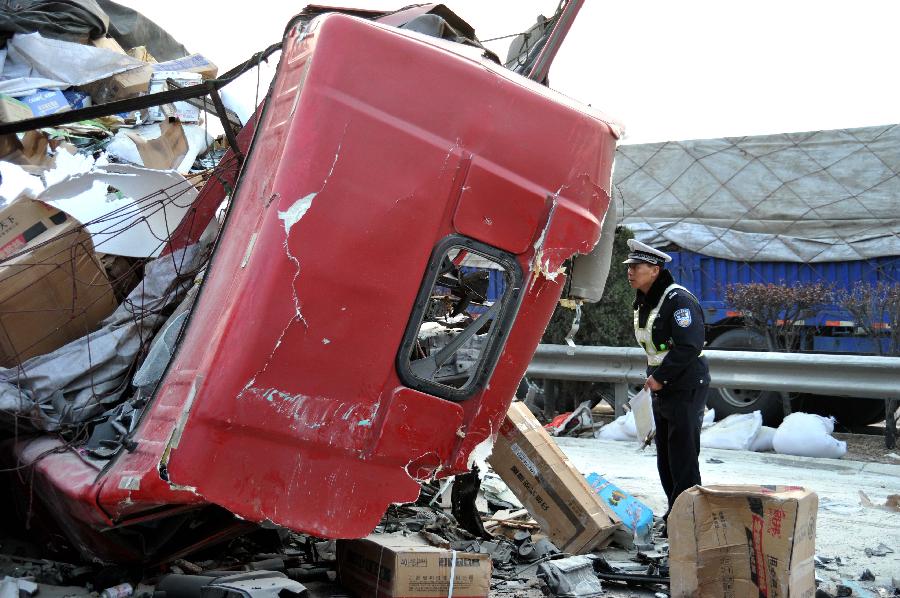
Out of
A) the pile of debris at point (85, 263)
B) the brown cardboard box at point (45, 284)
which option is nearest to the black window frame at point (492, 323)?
the pile of debris at point (85, 263)

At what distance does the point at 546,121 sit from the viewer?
3068mm

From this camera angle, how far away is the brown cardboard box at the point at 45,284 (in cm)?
378

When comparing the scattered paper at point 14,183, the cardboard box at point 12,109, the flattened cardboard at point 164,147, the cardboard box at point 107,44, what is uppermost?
the cardboard box at point 107,44

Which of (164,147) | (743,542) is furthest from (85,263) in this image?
(743,542)

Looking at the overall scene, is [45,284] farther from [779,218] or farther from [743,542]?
[779,218]

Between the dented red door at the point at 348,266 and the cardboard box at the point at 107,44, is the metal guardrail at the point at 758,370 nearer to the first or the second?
the cardboard box at the point at 107,44

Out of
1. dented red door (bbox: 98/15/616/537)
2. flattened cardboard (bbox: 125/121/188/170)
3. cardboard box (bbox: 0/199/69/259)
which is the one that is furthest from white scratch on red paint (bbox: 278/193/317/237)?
flattened cardboard (bbox: 125/121/188/170)

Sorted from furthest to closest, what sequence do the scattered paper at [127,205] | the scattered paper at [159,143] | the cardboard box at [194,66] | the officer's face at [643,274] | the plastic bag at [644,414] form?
the cardboard box at [194,66] → the officer's face at [643,274] → the plastic bag at [644,414] → the scattered paper at [159,143] → the scattered paper at [127,205]

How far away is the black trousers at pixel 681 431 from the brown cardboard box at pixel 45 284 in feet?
Result: 10.0

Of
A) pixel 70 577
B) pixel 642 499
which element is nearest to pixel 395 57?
pixel 70 577

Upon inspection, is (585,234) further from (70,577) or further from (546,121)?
(70,577)

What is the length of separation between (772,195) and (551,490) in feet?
26.0

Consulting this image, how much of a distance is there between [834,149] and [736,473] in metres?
6.01

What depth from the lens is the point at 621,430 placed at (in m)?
8.25
